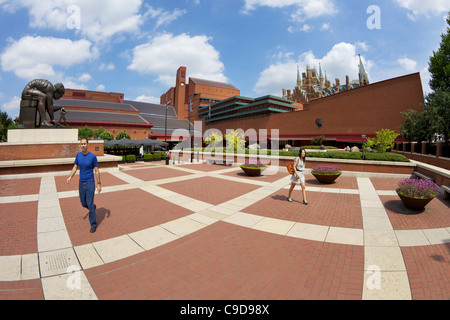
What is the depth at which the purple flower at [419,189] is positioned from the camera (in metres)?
5.96

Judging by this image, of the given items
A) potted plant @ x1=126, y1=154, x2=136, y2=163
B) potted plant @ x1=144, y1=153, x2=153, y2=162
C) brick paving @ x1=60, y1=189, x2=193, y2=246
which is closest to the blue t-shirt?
brick paving @ x1=60, y1=189, x2=193, y2=246

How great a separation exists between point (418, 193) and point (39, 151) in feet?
62.4

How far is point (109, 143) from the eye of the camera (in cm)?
2639

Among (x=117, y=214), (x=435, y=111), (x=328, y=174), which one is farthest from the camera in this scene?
(x=435, y=111)

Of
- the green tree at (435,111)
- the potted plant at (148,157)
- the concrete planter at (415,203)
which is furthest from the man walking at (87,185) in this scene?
the green tree at (435,111)

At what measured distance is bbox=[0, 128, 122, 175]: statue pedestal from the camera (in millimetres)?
11547

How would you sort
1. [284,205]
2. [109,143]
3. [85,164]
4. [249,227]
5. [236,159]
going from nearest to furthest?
[85,164]
[249,227]
[284,205]
[236,159]
[109,143]

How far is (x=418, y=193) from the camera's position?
6.07m

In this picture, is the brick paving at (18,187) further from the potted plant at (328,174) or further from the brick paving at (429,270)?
the potted plant at (328,174)

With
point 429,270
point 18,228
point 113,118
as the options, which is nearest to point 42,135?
point 18,228

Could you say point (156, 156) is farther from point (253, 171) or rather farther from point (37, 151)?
point (253, 171)

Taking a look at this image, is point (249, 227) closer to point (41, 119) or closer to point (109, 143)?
point (41, 119)
